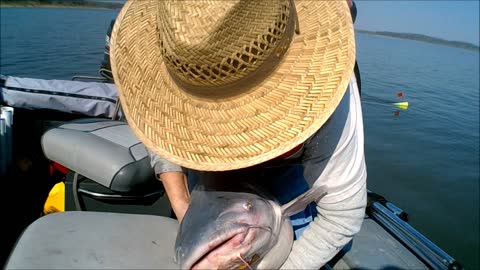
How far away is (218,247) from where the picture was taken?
119 cm

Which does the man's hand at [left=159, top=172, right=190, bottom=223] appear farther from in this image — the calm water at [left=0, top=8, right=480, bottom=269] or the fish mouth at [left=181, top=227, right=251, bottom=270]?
the calm water at [left=0, top=8, right=480, bottom=269]

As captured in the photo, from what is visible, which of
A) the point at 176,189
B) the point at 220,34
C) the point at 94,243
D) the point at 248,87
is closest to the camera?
the point at 220,34

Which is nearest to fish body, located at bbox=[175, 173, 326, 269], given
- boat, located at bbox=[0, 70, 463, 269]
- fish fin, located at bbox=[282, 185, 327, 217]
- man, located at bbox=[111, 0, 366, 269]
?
fish fin, located at bbox=[282, 185, 327, 217]

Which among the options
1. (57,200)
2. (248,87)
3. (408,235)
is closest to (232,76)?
(248,87)

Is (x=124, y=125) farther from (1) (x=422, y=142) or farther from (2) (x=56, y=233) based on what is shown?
(1) (x=422, y=142)

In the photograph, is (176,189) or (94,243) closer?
(94,243)

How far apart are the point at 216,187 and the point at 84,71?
11089 mm

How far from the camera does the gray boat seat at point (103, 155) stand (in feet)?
7.02

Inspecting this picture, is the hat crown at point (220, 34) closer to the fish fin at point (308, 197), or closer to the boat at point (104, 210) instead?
the fish fin at point (308, 197)

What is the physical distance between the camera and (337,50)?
1066 millimetres

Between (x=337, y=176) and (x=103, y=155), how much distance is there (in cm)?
152

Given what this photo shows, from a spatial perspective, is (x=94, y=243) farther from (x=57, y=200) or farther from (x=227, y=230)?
(x=57, y=200)

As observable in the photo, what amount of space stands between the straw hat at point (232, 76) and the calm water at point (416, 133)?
4.14 metres

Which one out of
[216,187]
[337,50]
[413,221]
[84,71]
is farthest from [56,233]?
[84,71]
